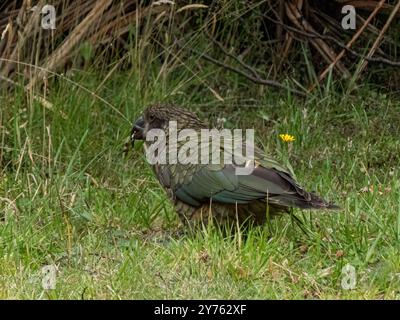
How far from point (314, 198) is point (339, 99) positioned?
2.99 metres

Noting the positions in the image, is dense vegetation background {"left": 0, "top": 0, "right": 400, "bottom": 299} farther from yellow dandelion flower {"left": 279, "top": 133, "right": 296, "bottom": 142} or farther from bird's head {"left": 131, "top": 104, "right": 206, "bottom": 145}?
bird's head {"left": 131, "top": 104, "right": 206, "bottom": 145}

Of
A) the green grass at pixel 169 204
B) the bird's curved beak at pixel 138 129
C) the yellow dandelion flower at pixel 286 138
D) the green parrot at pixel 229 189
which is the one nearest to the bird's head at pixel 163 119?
the bird's curved beak at pixel 138 129

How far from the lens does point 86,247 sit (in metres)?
5.54

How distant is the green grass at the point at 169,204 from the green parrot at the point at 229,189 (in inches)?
5.5

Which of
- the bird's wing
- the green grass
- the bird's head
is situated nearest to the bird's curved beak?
the bird's head

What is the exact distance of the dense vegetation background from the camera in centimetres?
505

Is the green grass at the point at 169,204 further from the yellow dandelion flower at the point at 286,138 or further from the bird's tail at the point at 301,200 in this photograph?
the bird's tail at the point at 301,200

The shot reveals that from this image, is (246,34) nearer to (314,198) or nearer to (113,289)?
(314,198)

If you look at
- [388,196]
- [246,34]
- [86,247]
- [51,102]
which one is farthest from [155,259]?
[246,34]

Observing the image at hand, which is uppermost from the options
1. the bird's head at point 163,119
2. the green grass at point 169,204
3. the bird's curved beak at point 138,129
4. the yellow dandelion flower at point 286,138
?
the bird's head at point 163,119

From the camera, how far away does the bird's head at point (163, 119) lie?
6.06 m

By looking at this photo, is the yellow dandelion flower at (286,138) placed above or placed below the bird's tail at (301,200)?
below

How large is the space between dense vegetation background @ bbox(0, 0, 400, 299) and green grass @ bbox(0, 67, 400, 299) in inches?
0.4
